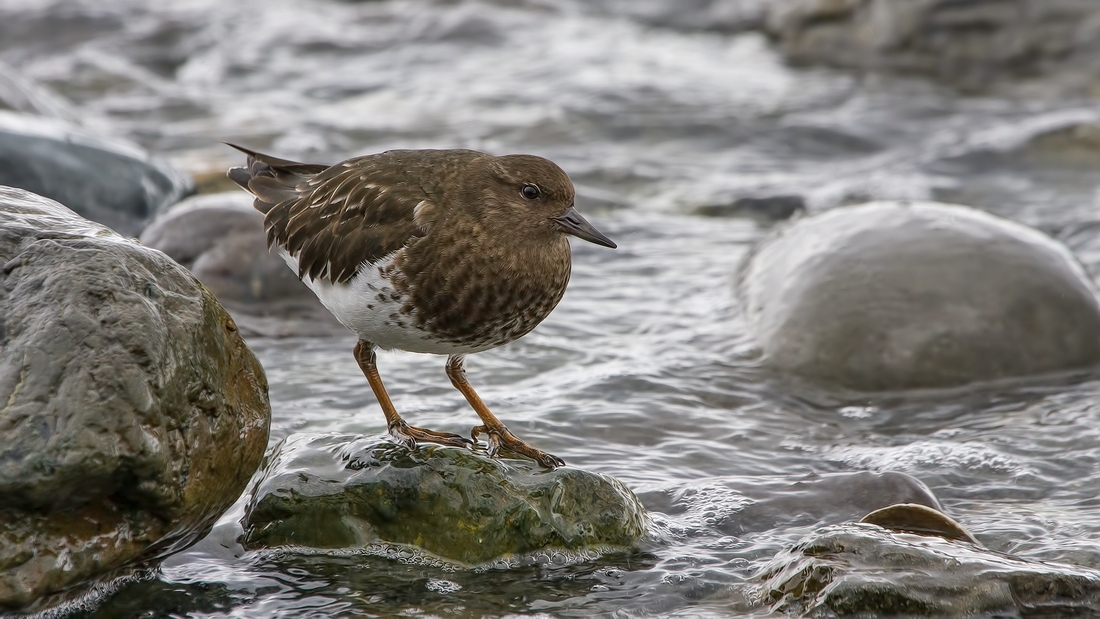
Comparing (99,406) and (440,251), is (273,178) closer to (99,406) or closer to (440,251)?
(440,251)

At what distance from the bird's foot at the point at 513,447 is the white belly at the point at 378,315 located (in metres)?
0.48

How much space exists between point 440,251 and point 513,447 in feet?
3.01

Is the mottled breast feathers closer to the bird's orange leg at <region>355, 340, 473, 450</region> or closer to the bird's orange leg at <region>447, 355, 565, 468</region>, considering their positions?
the bird's orange leg at <region>355, 340, 473, 450</region>

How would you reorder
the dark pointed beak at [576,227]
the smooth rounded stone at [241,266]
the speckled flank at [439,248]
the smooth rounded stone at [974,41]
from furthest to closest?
the smooth rounded stone at [974,41], the smooth rounded stone at [241,266], the dark pointed beak at [576,227], the speckled flank at [439,248]

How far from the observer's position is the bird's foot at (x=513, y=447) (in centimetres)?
477

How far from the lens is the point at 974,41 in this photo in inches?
498

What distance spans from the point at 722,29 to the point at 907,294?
29.5 feet

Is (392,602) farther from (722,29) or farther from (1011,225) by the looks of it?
(722,29)

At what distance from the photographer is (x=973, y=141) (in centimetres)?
1057

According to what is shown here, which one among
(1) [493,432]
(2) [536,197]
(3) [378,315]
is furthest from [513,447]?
(2) [536,197]

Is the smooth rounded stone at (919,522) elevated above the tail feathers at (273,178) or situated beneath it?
situated beneath

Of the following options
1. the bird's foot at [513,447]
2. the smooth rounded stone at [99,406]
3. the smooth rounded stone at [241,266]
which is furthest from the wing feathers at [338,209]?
the smooth rounded stone at [241,266]

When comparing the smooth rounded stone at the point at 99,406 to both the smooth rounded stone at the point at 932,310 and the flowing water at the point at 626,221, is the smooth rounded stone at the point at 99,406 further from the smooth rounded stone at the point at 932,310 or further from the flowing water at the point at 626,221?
the smooth rounded stone at the point at 932,310

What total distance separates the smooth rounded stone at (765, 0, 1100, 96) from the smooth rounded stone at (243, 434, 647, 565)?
8.91 meters
